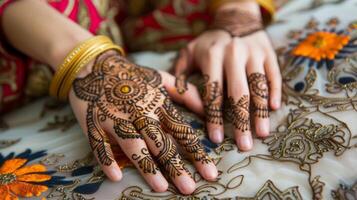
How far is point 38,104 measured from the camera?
0.90 meters

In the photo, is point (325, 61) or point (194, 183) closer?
point (194, 183)

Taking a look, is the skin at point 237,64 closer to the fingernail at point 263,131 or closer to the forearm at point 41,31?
the fingernail at point 263,131

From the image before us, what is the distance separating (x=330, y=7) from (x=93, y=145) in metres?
0.60

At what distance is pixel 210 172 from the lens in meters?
0.61

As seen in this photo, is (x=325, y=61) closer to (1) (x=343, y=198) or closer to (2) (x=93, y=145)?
(1) (x=343, y=198)

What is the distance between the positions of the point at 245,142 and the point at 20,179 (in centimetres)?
34

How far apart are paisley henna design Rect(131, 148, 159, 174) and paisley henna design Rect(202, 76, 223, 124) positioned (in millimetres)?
130

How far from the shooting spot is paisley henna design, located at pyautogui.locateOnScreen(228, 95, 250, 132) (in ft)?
2.23

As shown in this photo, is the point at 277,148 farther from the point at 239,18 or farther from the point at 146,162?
the point at 239,18

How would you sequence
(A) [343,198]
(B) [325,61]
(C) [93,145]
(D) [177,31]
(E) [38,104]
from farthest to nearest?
(D) [177,31]
(E) [38,104]
(B) [325,61]
(C) [93,145]
(A) [343,198]

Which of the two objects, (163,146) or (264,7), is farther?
(264,7)

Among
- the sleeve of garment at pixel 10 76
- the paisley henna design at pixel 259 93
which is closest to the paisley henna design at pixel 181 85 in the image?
the paisley henna design at pixel 259 93

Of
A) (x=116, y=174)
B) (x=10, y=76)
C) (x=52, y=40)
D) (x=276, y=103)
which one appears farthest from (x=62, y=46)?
(x=276, y=103)

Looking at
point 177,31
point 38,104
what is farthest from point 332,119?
point 38,104
